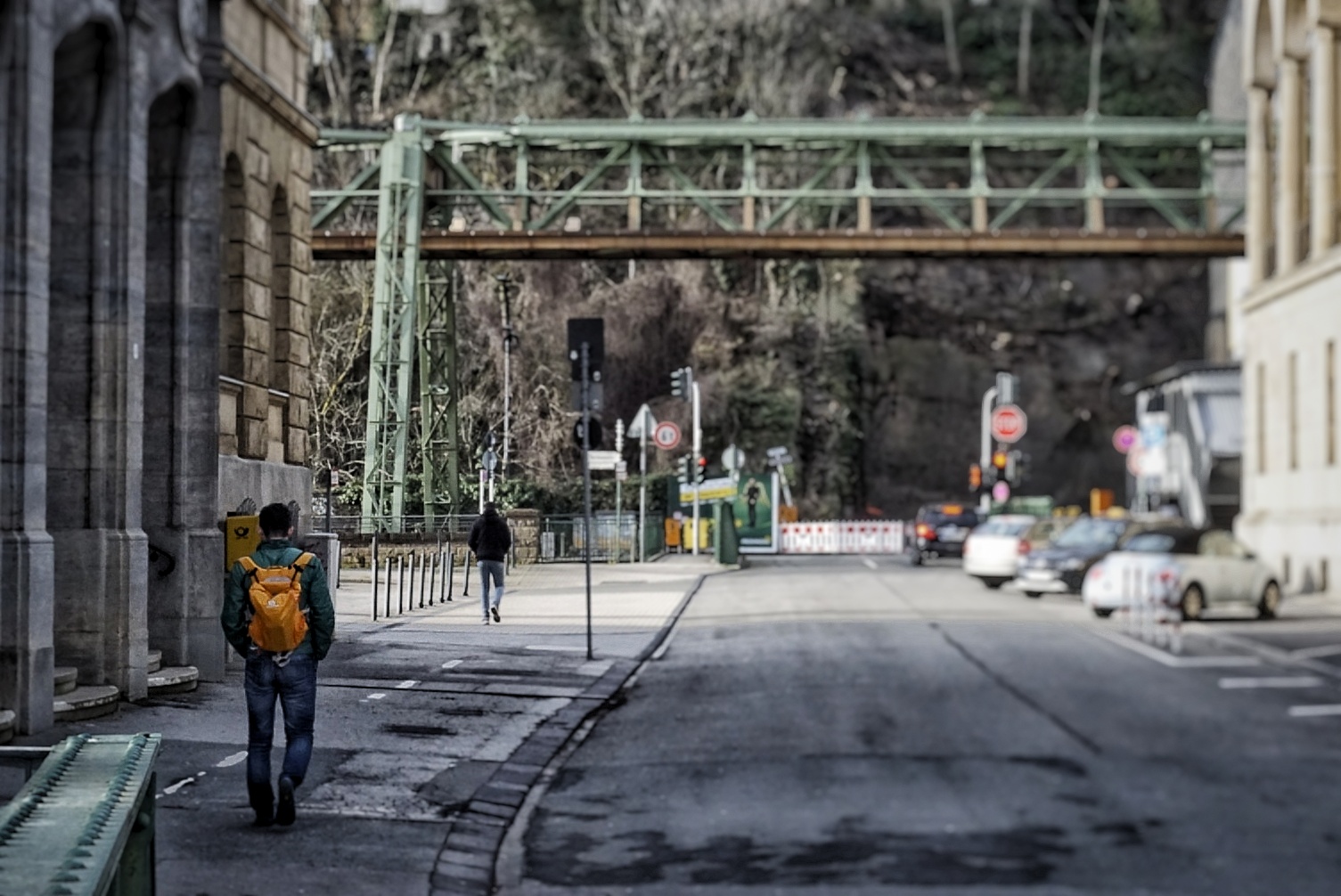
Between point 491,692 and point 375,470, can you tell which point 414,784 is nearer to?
point 491,692

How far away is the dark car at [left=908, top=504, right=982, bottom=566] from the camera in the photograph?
7.10m

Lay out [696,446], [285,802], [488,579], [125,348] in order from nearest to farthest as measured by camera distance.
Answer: [696,446], [488,579], [285,802], [125,348]

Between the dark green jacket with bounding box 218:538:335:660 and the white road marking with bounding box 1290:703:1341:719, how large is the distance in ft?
18.0

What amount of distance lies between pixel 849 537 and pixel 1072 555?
5.80 ft

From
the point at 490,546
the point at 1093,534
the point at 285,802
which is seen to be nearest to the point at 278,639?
the point at 285,802

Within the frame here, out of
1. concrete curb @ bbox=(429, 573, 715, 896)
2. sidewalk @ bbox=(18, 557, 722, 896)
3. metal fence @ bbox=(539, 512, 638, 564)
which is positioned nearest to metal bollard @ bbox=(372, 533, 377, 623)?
sidewalk @ bbox=(18, 557, 722, 896)

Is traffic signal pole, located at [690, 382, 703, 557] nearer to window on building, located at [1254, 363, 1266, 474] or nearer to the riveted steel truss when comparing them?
the riveted steel truss

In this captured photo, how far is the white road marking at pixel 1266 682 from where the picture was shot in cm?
522

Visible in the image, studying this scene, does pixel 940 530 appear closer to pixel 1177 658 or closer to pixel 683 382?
pixel 683 382

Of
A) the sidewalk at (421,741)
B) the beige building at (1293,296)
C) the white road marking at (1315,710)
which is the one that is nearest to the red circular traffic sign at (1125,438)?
the beige building at (1293,296)

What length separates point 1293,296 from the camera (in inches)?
203

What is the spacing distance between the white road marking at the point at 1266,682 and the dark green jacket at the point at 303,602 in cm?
530

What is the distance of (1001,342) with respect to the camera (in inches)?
323

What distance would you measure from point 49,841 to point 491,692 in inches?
194
